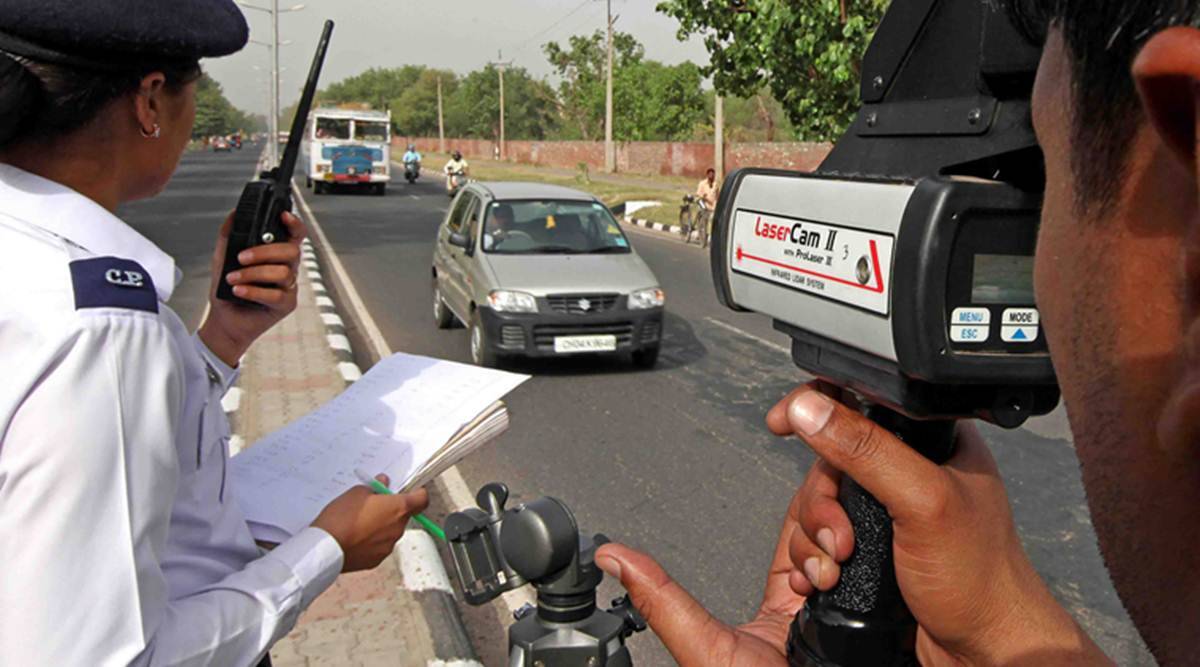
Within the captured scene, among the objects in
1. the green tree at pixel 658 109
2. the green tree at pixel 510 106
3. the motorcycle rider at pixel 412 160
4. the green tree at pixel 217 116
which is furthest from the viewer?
the green tree at pixel 217 116

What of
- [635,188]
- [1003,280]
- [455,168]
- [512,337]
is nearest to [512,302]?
[512,337]

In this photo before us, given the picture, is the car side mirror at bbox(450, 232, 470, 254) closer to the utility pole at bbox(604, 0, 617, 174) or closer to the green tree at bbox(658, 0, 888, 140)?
the green tree at bbox(658, 0, 888, 140)

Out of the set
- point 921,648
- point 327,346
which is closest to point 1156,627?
point 921,648

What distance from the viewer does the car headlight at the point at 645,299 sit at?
734 centimetres

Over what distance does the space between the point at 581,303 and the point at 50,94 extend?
6.11 meters

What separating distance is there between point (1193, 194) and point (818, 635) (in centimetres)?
74

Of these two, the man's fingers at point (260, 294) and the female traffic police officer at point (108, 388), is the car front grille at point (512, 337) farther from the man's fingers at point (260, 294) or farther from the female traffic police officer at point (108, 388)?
the female traffic police officer at point (108, 388)

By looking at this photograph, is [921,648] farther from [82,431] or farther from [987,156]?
[82,431]

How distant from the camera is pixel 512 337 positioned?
7152mm

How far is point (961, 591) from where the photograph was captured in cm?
117

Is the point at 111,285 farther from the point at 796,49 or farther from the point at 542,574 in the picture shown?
the point at 796,49

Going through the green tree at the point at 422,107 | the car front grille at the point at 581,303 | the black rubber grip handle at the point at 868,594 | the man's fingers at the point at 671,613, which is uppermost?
the green tree at the point at 422,107

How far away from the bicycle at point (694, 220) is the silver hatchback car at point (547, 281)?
26.6 feet

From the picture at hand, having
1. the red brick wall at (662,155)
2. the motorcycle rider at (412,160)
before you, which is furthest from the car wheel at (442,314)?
the motorcycle rider at (412,160)
